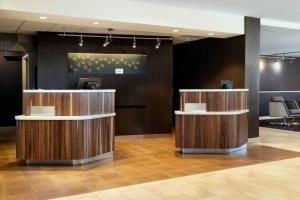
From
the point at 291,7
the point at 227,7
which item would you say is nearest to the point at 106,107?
the point at 227,7

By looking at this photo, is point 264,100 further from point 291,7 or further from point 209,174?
point 209,174

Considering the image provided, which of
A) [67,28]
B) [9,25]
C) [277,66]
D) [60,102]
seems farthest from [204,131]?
[277,66]

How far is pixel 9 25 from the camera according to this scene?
7.20m

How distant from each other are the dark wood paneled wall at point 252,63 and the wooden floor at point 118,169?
87cm

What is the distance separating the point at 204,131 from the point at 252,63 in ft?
7.54

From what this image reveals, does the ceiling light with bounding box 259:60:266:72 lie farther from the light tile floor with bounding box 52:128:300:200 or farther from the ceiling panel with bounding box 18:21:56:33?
the ceiling panel with bounding box 18:21:56:33

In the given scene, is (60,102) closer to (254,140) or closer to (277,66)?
(254,140)

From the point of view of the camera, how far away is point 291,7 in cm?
648

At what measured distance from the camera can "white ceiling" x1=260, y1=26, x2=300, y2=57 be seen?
860 cm

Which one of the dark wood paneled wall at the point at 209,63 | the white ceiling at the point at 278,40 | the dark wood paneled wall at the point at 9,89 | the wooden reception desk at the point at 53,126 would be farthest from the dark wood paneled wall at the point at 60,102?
the white ceiling at the point at 278,40

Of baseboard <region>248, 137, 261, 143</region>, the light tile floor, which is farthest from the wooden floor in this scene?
baseboard <region>248, 137, 261, 143</region>

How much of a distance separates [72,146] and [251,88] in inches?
171

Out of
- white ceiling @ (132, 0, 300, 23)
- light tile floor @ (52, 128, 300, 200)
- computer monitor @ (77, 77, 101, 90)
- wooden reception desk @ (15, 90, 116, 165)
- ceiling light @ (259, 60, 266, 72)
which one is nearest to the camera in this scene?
light tile floor @ (52, 128, 300, 200)

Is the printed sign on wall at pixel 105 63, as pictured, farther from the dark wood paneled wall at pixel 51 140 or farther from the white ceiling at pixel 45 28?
the dark wood paneled wall at pixel 51 140
